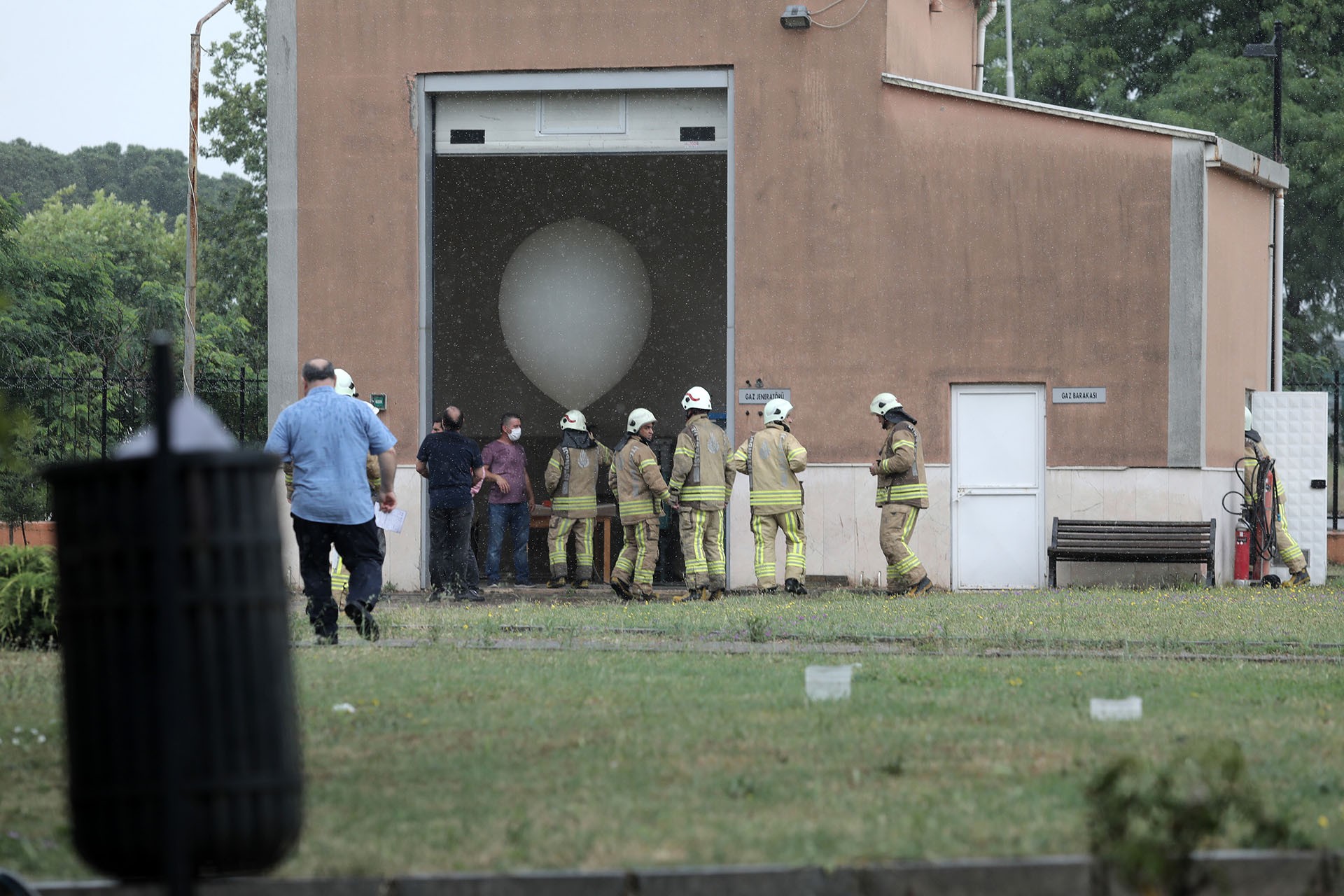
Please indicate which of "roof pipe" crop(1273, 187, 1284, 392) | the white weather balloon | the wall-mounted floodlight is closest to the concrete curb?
the wall-mounted floodlight

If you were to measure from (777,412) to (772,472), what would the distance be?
0.69 metres

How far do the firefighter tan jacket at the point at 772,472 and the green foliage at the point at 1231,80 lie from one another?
1943 centimetres

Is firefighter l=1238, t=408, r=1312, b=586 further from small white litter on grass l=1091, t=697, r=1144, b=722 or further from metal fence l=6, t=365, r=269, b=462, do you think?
small white litter on grass l=1091, t=697, r=1144, b=722

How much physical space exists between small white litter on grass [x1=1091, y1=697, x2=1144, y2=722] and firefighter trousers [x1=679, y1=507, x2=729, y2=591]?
9.92 meters

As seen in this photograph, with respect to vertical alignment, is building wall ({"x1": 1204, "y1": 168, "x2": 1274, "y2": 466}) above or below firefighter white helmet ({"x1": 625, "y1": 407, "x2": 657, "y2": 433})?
above

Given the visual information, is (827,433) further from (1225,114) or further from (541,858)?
(1225,114)

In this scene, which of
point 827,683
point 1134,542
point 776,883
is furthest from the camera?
point 1134,542

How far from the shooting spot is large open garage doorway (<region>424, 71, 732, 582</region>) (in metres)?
26.3

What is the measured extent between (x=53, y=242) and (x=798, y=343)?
4681 cm

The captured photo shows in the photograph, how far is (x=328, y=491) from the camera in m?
11.1

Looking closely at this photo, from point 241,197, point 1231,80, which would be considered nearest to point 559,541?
point 1231,80

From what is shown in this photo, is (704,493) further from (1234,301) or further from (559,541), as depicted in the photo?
(1234,301)

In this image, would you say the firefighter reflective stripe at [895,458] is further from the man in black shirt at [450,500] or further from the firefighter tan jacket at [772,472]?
the man in black shirt at [450,500]

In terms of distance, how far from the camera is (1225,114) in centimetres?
3428
